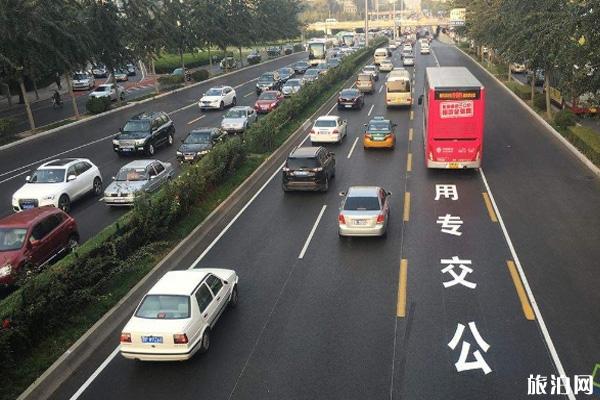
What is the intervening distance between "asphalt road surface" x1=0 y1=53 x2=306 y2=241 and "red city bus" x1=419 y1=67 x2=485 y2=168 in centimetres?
1379

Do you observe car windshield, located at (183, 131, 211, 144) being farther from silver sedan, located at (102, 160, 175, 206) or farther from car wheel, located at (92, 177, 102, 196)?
car wheel, located at (92, 177, 102, 196)

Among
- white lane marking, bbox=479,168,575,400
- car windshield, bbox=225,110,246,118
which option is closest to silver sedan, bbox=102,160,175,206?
car windshield, bbox=225,110,246,118

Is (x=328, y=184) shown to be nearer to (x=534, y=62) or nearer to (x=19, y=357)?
(x=19, y=357)

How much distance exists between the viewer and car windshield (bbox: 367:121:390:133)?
30609mm

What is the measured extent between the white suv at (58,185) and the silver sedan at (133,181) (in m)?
1.34

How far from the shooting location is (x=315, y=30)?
18888cm

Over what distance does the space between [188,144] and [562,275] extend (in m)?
20.2

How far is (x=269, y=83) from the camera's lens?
54562 mm

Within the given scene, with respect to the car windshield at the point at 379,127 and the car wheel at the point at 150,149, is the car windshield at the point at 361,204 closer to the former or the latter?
the car windshield at the point at 379,127

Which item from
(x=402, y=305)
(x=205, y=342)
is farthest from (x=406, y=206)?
(x=205, y=342)

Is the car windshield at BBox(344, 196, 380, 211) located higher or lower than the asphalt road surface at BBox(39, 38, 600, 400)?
higher

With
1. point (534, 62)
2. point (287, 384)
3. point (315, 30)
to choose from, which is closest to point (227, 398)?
point (287, 384)

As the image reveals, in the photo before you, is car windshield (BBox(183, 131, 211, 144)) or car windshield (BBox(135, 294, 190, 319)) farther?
car windshield (BBox(183, 131, 211, 144))

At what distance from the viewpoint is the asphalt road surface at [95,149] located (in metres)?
22.8
